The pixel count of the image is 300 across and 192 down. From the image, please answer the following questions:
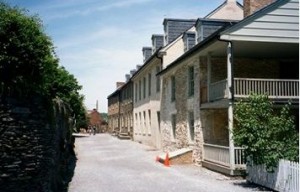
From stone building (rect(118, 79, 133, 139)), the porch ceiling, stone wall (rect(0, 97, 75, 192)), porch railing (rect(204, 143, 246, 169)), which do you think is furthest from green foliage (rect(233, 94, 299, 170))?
stone building (rect(118, 79, 133, 139))

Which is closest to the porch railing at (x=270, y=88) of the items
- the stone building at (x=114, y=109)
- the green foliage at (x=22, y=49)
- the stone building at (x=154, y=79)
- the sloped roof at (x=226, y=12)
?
the green foliage at (x=22, y=49)

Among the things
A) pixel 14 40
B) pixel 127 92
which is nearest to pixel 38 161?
pixel 14 40

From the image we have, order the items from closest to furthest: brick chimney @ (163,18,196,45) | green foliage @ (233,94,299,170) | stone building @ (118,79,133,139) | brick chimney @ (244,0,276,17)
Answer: green foliage @ (233,94,299,170) → brick chimney @ (244,0,276,17) → brick chimney @ (163,18,196,45) → stone building @ (118,79,133,139)

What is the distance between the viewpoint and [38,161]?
404 inches

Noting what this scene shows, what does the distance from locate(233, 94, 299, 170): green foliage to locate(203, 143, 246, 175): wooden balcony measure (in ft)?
4.00

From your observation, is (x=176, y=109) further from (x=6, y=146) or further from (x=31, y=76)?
(x=6, y=146)

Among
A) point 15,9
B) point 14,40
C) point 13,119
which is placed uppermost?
point 15,9

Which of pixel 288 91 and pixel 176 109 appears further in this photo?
pixel 176 109

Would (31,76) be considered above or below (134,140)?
above

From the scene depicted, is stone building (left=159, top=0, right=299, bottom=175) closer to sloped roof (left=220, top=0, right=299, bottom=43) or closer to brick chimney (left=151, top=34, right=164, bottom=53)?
sloped roof (left=220, top=0, right=299, bottom=43)

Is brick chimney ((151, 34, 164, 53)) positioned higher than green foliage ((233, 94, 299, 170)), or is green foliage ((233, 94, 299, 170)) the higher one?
brick chimney ((151, 34, 164, 53))

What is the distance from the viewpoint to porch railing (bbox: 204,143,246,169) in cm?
1633

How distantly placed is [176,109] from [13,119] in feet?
53.4

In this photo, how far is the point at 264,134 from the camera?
1355 cm
